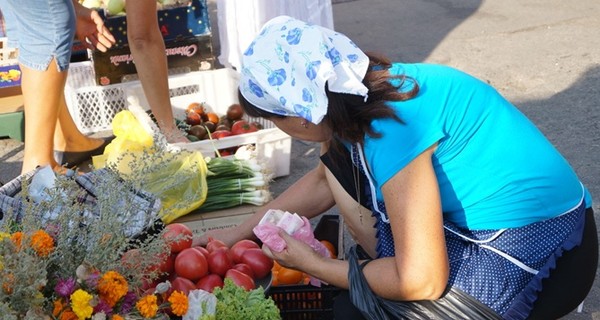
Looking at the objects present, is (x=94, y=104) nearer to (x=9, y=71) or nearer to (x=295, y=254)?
(x=9, y=71)

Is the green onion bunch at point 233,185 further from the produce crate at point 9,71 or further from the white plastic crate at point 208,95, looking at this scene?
the produce crate at point 9,71

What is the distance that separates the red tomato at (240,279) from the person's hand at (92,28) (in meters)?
1.93

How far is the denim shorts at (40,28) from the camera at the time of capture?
11.1 feet

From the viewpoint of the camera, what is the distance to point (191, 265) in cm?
252

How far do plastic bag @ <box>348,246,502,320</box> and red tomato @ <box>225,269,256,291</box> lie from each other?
1.12 feet

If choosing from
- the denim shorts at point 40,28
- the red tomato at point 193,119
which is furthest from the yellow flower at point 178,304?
the red tomato at point 193,119

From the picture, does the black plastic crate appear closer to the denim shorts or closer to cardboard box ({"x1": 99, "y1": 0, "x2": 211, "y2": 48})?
the denim shorts

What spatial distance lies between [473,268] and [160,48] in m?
2.25

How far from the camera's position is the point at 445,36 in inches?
259

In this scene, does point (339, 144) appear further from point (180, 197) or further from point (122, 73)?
point (122, 73)

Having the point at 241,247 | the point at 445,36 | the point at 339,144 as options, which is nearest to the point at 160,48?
the point at 241,247

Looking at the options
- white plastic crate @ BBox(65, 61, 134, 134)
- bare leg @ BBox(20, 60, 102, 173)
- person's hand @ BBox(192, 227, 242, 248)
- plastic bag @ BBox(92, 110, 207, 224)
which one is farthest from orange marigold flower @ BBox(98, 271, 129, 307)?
white plastic crate @ BBox(65, 61, 134, 134)

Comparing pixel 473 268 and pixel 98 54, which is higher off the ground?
pixel 473 268

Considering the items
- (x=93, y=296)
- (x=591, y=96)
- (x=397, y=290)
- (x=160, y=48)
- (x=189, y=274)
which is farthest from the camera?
(x=591, y=96)
